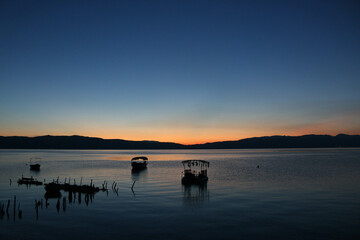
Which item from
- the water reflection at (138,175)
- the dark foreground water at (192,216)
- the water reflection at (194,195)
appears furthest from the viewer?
the water reflection at (138,175)

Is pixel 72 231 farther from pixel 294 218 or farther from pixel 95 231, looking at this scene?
pixel 294 218

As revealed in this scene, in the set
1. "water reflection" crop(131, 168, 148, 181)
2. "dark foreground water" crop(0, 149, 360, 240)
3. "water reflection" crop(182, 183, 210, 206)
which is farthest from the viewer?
"water reflection" crop(131, 168, 148, 181)

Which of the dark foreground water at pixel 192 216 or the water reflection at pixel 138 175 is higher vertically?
the dark foreground water at pixel 192 216

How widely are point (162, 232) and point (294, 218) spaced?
14.6 m

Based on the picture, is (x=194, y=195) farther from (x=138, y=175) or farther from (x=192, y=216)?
(x=138, y=175)

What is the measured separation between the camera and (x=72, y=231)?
985 inches

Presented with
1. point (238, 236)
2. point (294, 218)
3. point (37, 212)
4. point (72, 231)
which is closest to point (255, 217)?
point (294, 218)

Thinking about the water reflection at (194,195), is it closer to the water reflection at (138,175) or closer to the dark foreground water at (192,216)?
the dark foreground water at (192,216)

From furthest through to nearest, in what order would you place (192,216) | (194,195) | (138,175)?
(138,175), (194,195), (192,216)

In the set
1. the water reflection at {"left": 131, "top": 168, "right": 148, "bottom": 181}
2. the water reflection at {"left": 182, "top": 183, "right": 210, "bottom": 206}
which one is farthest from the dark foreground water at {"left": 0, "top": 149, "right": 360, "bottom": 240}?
the water reflection at {"left": 131, "top": 168, "right": 148, "bottom": 181}

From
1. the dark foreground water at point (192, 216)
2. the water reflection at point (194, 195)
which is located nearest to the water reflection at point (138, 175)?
the water reflection at point (194, 195)

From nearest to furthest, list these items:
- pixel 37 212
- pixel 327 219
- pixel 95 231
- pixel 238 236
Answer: pixel 238 236 → pixel 95 231 → pixel 327 219 → pixel 37 212

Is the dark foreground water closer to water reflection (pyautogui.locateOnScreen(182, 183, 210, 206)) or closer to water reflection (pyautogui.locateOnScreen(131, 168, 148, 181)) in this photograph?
water reflection (pyautogui.locateOnScreen(182, 183, 210, 206))

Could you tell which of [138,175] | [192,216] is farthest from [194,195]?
[138,175]
